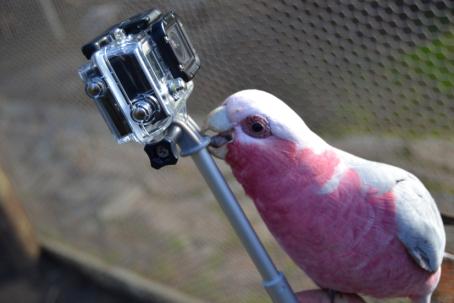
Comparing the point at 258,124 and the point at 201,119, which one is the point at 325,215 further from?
the point at 201,119

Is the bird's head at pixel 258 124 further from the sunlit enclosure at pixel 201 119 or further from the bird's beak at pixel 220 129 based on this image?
the sunlit enclosure at pixel 201 119

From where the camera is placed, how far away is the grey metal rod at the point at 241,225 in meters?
0.54

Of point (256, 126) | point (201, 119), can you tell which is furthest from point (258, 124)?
point (201, 119)

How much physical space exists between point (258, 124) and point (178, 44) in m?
0.10

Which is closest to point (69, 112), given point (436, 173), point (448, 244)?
point (436, 173)

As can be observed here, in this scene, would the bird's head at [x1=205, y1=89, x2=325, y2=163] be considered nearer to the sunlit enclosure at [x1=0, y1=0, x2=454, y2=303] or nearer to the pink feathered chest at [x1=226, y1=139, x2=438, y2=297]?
the pink feathered chest at [x1=226, y1=139, x2=438, y2=297]

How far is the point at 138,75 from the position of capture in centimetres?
47

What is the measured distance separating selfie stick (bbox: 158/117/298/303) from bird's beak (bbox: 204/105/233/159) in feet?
0.05

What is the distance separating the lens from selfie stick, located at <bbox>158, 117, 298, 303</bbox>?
0.52 m

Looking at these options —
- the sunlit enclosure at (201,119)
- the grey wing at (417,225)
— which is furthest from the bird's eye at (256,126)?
the sunlit enclosure at (201,119)

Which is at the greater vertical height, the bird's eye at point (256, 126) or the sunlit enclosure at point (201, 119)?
the bird's eye at point (256, 126)

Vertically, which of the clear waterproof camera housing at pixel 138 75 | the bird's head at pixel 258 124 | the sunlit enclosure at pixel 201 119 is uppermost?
the clear waterproof camera housing at pixel 138 75

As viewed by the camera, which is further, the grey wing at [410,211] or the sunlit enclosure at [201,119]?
the sunlit enclosure at [201,119]

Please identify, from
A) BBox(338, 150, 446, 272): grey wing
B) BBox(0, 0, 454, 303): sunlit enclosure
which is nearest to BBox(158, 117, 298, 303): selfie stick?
BBox(338, 150, 446, 272): grey wing
